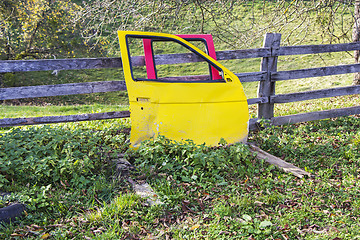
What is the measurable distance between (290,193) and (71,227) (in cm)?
254

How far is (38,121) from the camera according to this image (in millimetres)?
4988

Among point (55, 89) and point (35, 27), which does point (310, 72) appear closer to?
point (55, 89)

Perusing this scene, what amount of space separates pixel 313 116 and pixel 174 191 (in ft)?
14.4

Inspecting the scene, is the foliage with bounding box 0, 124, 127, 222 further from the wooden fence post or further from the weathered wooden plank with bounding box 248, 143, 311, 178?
the wooden fence post

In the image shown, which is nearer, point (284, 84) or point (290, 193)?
point (290, 193)

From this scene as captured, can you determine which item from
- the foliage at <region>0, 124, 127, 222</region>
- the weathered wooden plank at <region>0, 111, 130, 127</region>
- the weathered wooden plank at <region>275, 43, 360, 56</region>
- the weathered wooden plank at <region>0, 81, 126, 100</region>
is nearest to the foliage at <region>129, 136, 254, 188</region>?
the foliage at <region>0, 124, 127, 222</region>

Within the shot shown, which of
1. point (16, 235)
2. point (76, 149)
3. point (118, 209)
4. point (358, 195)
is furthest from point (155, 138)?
point (358, 195)

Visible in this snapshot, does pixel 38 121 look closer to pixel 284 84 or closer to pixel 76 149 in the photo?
pixel 76 149

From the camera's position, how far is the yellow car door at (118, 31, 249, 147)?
4469mm

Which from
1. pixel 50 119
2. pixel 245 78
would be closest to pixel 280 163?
pixel 245 78

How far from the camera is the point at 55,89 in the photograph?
16.4 ft

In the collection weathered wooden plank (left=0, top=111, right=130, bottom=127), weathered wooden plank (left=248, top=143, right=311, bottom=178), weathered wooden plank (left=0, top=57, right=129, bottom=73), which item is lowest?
weathered wooden plank (left=248, top=143, right=311, bottom=178)

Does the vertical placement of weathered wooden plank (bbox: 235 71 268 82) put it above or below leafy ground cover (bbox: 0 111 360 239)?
above

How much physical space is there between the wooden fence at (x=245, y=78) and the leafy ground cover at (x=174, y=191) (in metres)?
0.66
